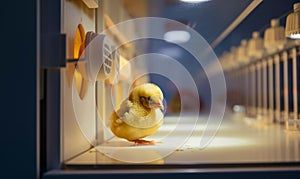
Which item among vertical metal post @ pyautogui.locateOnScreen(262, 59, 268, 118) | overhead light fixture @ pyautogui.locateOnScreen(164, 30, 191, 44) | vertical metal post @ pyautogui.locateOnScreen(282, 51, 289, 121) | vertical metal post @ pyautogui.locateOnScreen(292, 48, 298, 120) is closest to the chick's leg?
overhead light fixture @ pyautogui.locateOnScreen(164, 30, 191, 44)

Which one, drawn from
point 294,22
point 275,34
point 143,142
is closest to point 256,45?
point 275,34

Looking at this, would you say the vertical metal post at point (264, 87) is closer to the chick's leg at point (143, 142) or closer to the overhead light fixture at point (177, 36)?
the overhead light fixture at point (177, 36)

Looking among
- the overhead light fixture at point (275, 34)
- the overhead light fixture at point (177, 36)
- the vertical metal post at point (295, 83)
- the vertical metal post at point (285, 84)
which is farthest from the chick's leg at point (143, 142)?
the vertical metal post at point (285, 84)

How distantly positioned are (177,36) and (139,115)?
0.60 m

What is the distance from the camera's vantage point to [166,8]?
119 cm

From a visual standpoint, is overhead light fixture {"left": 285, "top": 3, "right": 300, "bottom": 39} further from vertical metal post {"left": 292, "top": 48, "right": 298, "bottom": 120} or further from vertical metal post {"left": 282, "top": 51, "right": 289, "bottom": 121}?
vertical metal post {"left": 282, "top": 51, "right": 289, "bottom": 121}

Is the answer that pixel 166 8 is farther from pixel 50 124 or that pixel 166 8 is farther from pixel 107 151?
pixel 50 124

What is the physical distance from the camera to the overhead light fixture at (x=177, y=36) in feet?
4.11

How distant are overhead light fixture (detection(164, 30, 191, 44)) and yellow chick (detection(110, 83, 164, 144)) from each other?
411 mm

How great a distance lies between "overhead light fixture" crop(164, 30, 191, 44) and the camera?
125cm

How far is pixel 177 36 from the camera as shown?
4.51ft

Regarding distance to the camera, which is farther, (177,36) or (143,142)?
(177,36)

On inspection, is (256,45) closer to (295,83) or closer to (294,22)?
(295,83)
